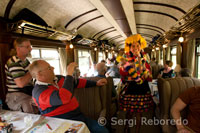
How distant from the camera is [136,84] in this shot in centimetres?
254

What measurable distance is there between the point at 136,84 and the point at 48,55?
410 centimetres

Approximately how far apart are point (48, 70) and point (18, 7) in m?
2.77

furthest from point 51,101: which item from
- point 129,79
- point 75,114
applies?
point 129,79

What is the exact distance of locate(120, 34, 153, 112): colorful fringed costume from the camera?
252cm

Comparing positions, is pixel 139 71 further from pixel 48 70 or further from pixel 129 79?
pixel 48 70

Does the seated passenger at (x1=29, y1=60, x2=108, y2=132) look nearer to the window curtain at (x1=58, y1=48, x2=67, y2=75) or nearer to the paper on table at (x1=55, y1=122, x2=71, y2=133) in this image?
the paper on table at (x1=55, y1=122, x2=71, y2=133)

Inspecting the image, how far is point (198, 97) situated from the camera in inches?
59.4

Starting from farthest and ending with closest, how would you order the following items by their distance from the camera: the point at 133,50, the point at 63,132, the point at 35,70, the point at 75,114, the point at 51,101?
the point at 133,50 → the point at 75,114 → the point at 35,70 → the point at 51,101 → the point at 63,132

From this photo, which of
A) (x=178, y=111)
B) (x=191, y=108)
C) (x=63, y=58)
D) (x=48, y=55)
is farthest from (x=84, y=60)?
(x=191, y=108)

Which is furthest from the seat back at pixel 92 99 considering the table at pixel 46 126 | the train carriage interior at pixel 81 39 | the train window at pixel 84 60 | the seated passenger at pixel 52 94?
the train window at pixel 84 60

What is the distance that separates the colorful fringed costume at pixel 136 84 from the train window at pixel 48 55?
3.36 metres

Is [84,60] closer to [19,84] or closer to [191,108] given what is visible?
[19,84]

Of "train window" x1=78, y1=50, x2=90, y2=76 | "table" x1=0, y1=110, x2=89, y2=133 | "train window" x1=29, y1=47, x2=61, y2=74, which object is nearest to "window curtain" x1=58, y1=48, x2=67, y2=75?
"train window" x1=29, y1=47, x2=61, y2=74

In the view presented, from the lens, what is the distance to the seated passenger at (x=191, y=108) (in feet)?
5.02
